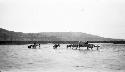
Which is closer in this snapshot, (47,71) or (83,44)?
(47,71)

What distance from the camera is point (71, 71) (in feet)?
74.5

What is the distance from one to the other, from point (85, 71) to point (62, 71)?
8.08 ft

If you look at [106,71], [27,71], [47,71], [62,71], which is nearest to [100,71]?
[106,71]

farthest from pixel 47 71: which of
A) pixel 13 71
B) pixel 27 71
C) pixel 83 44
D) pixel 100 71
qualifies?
pixel 83 44

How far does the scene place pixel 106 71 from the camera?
23.0 m

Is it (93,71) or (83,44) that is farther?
(83,44)

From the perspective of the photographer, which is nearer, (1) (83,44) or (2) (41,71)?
(2) (41,71)

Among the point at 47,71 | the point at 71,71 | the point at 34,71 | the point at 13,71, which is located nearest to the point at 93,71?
the point at 71,71

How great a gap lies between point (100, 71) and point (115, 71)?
1.74 m

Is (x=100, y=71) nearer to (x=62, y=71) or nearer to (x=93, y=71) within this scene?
(x=93, y=71)

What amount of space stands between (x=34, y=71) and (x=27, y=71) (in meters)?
0.74

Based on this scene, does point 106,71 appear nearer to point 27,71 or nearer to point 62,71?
point 62,71

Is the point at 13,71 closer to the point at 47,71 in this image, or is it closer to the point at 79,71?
the point at 47,71

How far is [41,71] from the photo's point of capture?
73.7 feet
